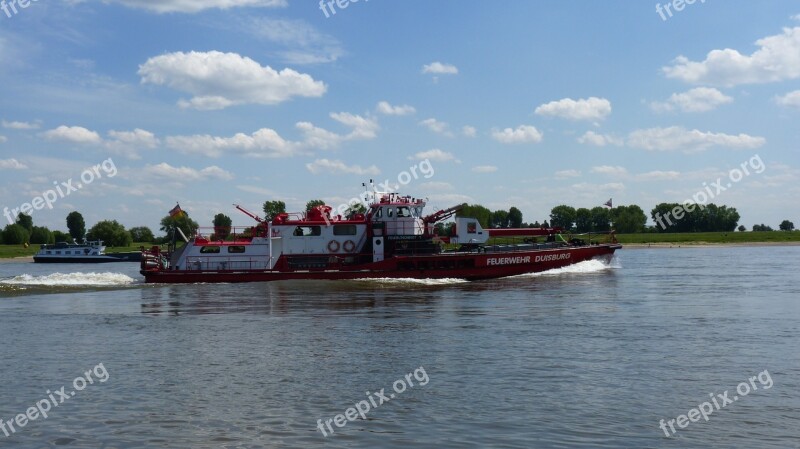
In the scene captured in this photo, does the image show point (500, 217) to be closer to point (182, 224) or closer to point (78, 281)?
point (182, 224)


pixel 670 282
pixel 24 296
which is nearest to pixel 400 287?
pixel 670 282

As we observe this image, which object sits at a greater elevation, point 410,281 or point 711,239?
point 711,239

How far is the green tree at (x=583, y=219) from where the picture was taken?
605ft

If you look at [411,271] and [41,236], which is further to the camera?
[41,236]

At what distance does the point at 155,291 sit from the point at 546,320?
25604 mm

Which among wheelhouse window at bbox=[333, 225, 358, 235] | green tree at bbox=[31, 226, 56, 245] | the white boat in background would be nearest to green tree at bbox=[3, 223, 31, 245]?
green tree at bbox=[31, 226, 56, 245]

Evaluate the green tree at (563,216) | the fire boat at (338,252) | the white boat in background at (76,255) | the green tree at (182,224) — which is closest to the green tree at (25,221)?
the green tree at (182,224)

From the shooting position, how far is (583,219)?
187m

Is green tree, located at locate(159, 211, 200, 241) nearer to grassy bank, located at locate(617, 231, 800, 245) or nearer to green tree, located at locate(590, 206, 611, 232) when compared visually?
grassy bank, located at locate(617, 231, 800, 245)

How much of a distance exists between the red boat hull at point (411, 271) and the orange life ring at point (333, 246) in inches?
55.7

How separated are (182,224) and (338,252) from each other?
3065 inches

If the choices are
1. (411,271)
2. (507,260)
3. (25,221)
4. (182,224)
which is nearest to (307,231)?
(411,271)

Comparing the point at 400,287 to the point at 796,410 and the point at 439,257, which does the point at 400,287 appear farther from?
the point at 796,410

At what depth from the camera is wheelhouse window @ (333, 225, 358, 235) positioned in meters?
47.4
